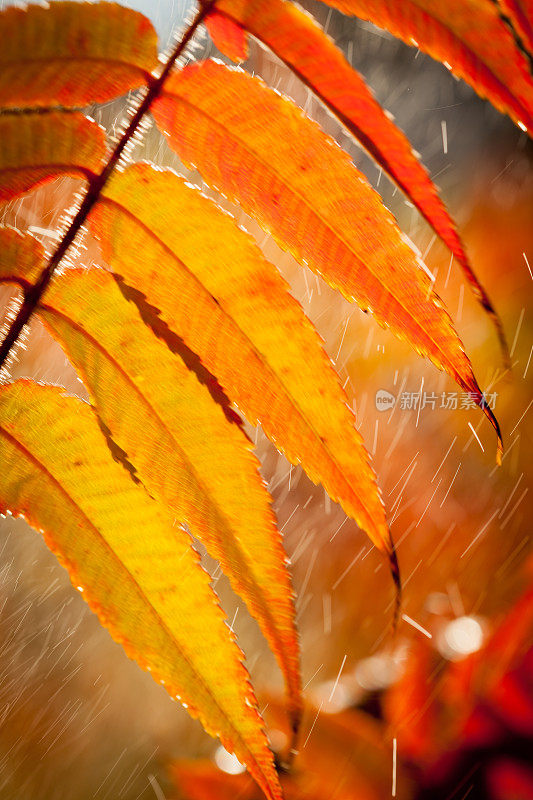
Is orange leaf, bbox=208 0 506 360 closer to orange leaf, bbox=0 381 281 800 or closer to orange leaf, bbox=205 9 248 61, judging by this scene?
orange leaf, bbox=205 9 248 61

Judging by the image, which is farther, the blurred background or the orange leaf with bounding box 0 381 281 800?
the blurred background

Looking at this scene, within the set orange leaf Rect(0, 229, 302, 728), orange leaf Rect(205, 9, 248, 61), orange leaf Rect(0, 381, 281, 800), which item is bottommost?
orange leaf Rect(0, 381, 281, 800)

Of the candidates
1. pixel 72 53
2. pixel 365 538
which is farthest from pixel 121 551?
pixel 365 538

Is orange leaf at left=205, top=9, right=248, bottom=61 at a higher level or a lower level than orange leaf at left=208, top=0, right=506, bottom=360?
higher

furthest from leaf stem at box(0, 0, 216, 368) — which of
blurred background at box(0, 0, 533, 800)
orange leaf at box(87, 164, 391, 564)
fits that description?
blurred background at box(0, 0, 533, 800)

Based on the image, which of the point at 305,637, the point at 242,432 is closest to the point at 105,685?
the point at 305,637

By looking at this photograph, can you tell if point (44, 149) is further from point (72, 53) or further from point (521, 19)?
point (521, 19)
